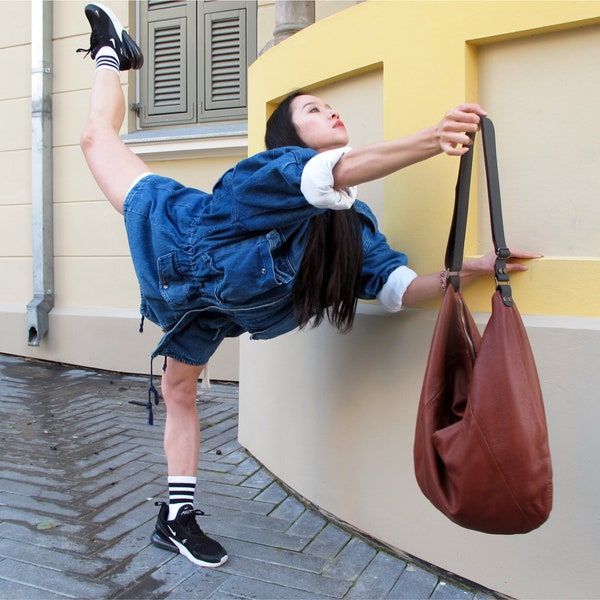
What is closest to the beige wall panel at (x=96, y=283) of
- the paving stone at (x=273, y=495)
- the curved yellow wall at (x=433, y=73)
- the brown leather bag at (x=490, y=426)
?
the paving stone at (x=273, y=495)

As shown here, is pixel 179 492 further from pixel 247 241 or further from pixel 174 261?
pixel 247 241

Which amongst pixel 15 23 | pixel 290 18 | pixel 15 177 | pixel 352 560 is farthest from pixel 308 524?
pixel 15 23

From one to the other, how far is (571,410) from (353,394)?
836mm

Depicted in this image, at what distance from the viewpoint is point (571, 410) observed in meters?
1.93

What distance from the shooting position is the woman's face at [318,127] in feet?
6.88

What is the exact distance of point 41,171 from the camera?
229 inches

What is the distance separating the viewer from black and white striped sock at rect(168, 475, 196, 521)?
2455mm

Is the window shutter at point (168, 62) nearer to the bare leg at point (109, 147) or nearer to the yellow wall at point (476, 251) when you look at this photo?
the yellow wall at point (476, 251)

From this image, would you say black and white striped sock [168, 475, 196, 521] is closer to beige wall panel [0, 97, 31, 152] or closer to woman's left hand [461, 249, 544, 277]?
woman's left hand [461, 249, 544, 277]

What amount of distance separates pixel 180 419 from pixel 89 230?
3666 millimetres

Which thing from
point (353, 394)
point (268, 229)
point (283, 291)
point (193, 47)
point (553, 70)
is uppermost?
point (193, 47)

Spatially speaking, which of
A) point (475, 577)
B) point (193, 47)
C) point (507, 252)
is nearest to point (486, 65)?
point (507, 252)

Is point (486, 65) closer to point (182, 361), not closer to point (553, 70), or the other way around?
point (553, 70)

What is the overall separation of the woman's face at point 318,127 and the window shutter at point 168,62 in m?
3.55
